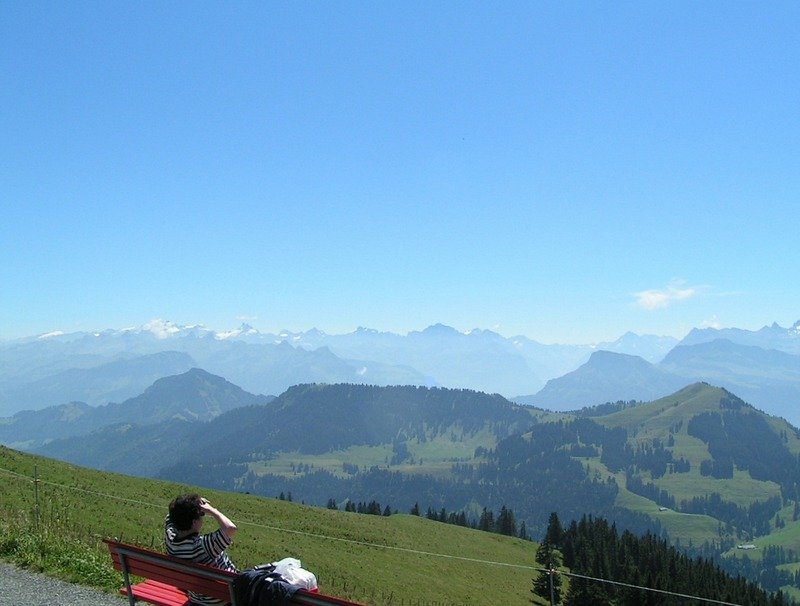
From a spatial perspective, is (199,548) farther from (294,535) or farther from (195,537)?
(294,535)

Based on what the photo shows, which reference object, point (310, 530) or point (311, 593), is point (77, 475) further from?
point (311, 593)

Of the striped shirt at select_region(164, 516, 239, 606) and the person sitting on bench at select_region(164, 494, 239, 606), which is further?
the striped shirt at select_region(164, 516, 239, 606)

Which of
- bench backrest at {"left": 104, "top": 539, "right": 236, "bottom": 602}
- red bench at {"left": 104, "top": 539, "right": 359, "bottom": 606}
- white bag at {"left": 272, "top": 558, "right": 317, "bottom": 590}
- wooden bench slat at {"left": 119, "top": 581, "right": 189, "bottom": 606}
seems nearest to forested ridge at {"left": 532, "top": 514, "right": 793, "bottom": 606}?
wooden bench slat at {"left": 119, "top": 581, "right": 189, "bottom": 606}

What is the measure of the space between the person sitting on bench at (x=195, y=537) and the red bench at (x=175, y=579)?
25 cm

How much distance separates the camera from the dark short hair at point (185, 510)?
10211 mm

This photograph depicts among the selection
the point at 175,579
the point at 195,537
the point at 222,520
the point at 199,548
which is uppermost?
the point at 222,520

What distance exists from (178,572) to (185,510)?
1279mm

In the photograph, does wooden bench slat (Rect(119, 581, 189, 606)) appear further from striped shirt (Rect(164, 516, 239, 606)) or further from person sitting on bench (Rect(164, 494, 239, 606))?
striped shirt (Rect(164, 516, 239, 606))

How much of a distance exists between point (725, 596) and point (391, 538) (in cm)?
5868

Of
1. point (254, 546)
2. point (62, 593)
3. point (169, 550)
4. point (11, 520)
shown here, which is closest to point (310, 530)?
point (254, 546)

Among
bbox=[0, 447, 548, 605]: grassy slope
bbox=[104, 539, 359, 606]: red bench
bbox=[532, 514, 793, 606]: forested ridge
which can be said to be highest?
bbox=[104, 539, 359, 606]: red bench

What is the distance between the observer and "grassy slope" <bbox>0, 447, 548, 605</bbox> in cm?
3594

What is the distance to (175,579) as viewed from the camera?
10.6m

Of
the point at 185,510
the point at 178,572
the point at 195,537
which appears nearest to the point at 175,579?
the point at 178,572
